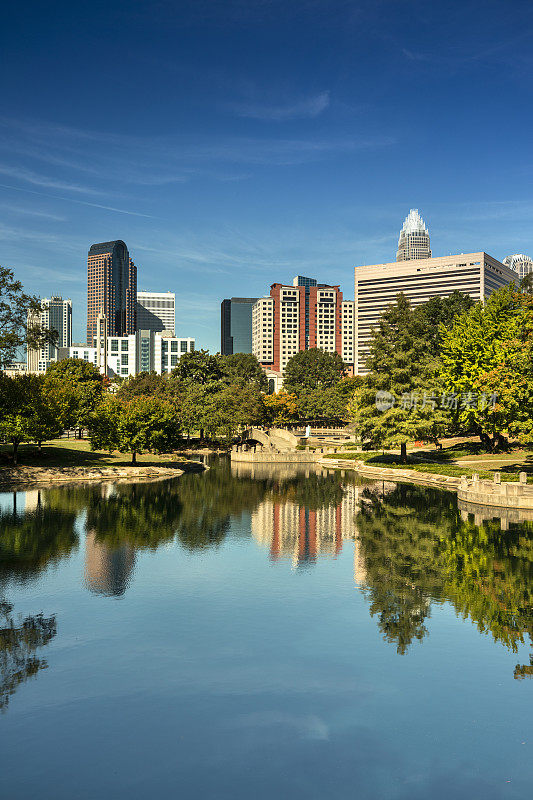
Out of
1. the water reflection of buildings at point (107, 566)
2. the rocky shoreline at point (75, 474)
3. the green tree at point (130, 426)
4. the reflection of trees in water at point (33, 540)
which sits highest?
the green tree at point (130, 426)

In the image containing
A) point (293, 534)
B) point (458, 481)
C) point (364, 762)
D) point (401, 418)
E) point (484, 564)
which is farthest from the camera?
point (401, 418)

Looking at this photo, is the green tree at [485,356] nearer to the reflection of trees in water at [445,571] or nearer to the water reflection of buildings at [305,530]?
the reflection of trees in water at [445,571]

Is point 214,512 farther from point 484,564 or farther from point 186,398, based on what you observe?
point 186,398

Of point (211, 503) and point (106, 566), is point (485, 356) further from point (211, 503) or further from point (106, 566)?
point (106, 566)

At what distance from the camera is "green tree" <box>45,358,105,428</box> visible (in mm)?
78562

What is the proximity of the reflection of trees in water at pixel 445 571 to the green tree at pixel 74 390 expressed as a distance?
42.8 metres

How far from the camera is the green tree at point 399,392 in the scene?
77688 mm

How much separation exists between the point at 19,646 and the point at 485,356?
223ft

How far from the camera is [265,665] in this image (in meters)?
20.9

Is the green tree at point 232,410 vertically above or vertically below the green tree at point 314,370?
below

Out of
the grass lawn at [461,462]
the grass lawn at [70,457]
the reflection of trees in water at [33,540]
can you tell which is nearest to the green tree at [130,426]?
the grass lawn at [70,457]

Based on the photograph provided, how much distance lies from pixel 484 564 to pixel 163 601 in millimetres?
17280

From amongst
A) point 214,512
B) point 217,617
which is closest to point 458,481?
point 214,512

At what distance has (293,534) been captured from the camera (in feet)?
145
